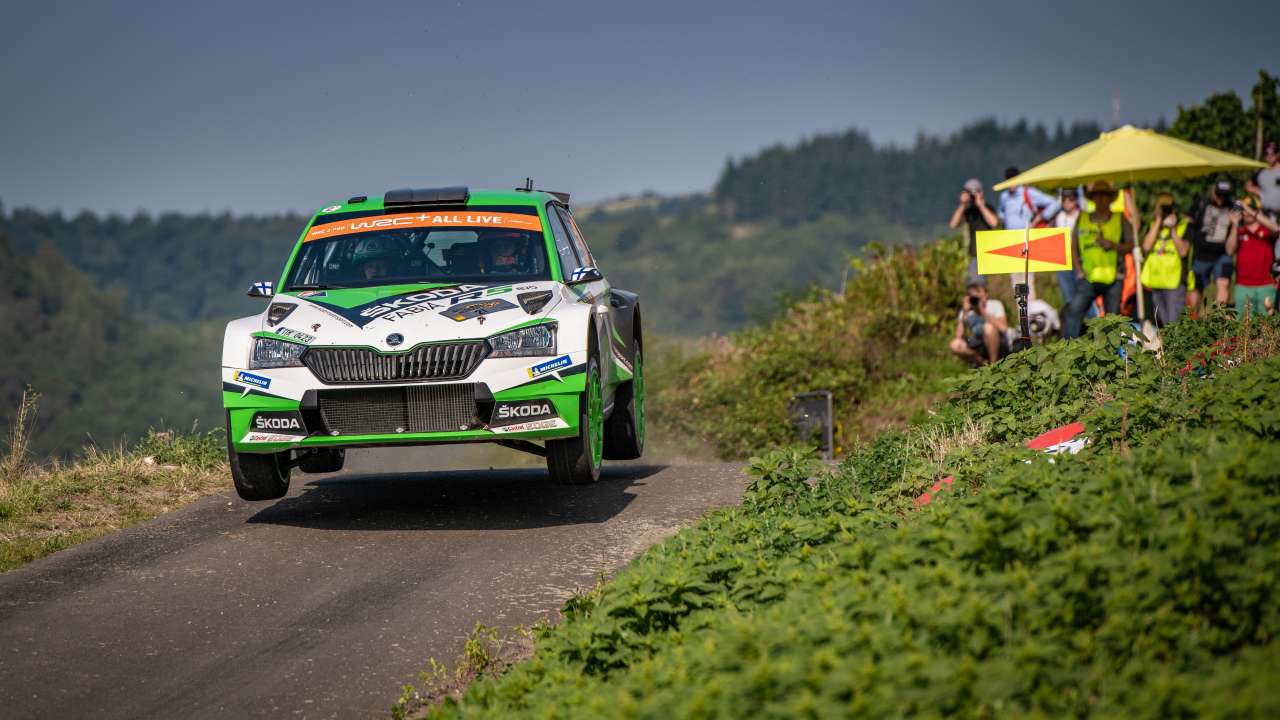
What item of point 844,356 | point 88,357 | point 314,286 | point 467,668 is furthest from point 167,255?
point 467,668

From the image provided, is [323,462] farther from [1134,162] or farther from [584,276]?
[1134,162]

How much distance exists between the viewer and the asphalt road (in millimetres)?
5852

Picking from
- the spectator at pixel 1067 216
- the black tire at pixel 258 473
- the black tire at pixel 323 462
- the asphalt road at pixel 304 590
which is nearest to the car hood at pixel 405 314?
the black tire at pixel 258 473

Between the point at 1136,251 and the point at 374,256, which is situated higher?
the point at 374,256

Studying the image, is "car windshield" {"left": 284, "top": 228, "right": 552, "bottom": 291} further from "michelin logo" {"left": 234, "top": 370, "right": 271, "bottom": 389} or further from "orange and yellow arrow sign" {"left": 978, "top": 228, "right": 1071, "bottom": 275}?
"orange and yellow arrow sign" {"left": 978, "top": 228, "right": 1071, "bottom": 275}

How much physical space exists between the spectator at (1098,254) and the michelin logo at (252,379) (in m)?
8.61

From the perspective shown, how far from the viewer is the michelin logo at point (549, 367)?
27.7 feet

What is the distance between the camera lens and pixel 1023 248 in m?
10.8

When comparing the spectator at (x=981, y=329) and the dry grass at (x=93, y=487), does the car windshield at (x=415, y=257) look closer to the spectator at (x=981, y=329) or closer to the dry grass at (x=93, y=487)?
the dry grass at (x=93, y=487)

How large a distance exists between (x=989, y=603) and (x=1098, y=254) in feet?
34.5

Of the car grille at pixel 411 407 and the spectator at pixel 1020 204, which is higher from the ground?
the spectator at pixel 1020 204

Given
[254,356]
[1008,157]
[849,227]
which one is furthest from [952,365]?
[1008,157]

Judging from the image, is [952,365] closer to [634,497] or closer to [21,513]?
[634,497]

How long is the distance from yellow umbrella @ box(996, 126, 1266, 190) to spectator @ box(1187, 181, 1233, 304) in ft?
1.39
